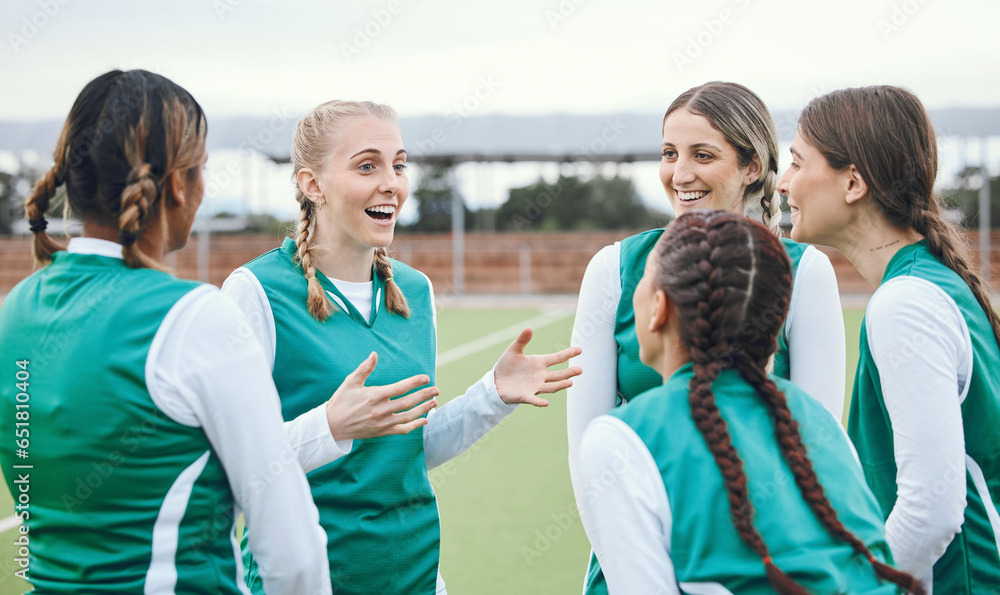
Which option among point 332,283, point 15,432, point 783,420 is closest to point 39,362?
point 15,432

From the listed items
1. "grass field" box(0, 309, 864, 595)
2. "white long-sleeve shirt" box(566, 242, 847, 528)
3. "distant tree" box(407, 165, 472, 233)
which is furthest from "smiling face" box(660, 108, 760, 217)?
"distant tree" box(407, 165, 472, 233)

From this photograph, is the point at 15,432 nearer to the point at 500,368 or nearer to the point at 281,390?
the point at 281,390

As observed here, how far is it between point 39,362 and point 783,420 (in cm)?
132

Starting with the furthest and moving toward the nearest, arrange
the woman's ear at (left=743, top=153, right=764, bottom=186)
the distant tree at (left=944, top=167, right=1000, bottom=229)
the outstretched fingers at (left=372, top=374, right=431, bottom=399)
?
the distant tree at (left=944, top=167, right=1000, bottom=229), the woman's ear at (left=743, top=153, right=764, bottom=186), the outstretched fingers at (left=372, top=374, right=431, bottom=399)

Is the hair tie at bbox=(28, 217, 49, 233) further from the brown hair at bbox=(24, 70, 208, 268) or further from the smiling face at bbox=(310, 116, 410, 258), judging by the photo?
the smiling face at bbox=(310, 116, 410, 258)

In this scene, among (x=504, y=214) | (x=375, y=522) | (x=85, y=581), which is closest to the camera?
(x=85, y=581)

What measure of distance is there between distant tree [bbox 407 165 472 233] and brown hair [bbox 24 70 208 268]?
35.5m

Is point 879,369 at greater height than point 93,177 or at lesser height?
lesser

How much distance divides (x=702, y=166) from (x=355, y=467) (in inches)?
51.6

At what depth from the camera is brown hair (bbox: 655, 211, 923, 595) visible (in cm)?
140

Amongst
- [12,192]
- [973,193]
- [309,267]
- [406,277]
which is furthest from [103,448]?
[12,192]

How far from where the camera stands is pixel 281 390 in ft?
6.91

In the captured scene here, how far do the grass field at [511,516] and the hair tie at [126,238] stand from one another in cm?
297

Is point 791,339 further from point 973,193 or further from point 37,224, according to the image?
point 973,193
